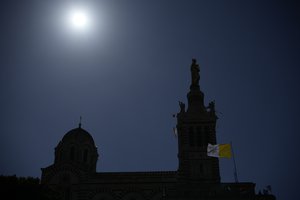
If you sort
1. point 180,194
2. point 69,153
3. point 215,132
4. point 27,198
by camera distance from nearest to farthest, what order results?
point 27,198 → point 180,194 → point 215,132 → point 69,153

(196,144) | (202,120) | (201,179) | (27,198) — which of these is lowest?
(27,198)

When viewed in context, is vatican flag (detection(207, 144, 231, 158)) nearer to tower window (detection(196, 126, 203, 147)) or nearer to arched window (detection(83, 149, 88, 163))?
tower window (detection(196, 126, 203, 147))

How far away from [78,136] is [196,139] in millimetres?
19796

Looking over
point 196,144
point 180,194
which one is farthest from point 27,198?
point 196,144

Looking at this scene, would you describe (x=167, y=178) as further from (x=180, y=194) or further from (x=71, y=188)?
(x=71, y=188)

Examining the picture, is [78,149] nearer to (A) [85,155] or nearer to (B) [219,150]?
(A) [85,155]

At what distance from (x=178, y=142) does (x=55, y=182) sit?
18.9 meters

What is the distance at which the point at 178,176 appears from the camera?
4553 cm

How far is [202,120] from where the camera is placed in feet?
157

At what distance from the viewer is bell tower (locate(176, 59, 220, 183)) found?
44.8m

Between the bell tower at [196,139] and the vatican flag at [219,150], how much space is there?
2.61m

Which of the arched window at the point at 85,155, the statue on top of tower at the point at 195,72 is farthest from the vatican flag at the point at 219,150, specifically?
the arched window at the point at 85,155

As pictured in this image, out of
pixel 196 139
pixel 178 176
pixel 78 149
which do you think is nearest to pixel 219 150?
pixel 196 139

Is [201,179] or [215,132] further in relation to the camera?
[215,132]
